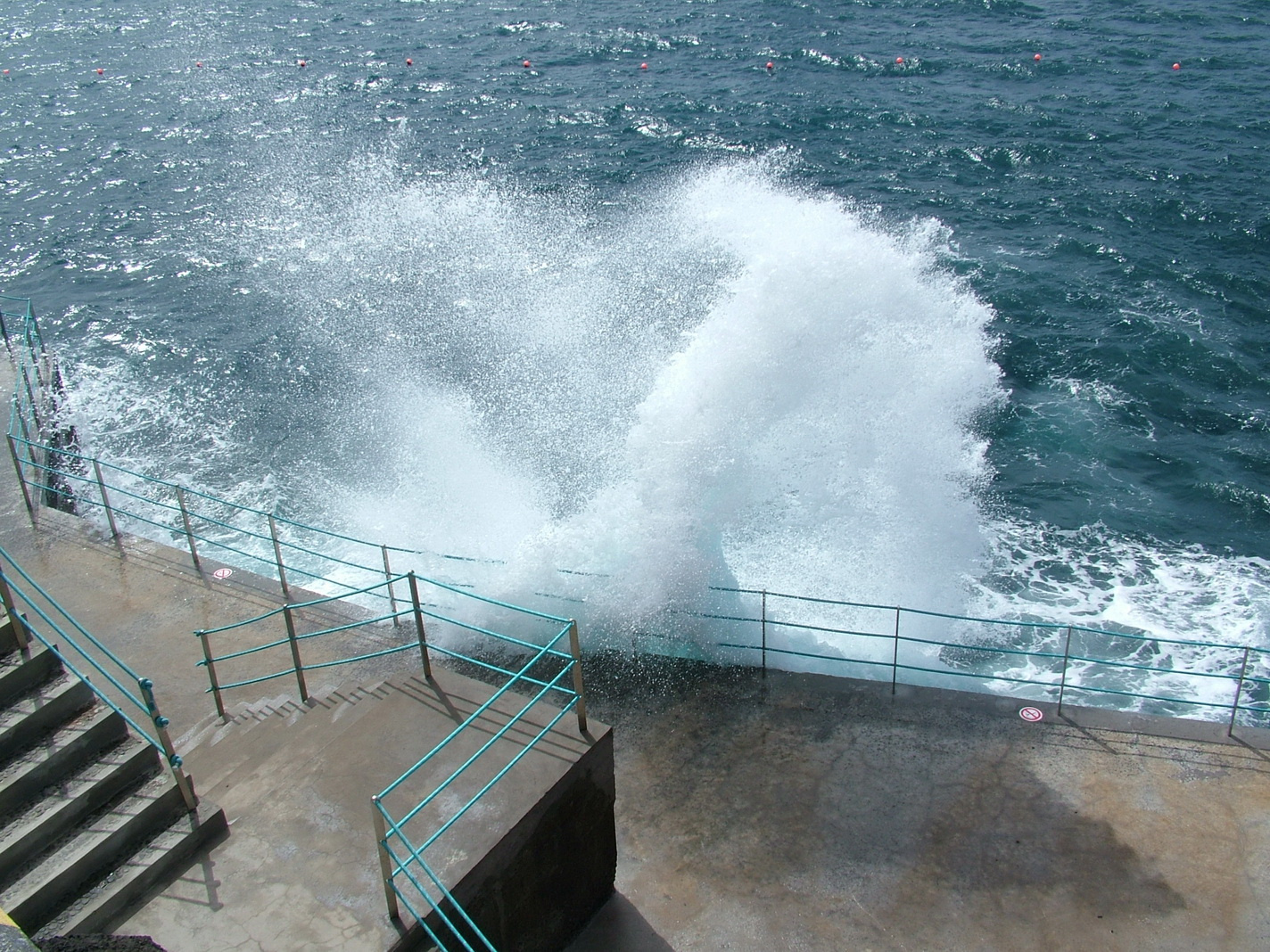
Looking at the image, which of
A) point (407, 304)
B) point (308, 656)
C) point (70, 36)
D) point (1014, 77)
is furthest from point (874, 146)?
point (70, 36)

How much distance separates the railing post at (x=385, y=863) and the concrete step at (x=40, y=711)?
116 inches

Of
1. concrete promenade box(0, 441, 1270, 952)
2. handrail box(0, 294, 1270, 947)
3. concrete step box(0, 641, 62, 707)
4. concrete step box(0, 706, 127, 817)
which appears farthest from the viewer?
handrail box(0, 294, 1270, 947)

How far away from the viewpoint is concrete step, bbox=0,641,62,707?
307 inches

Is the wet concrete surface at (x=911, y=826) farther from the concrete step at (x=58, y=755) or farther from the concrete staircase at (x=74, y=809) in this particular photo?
the concrete step at (x=58, y=755)

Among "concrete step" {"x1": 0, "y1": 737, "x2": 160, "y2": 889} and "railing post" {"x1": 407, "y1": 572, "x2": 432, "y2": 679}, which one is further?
"railing post" {"x1": 407, "y1": 572, "x2": 432, "y2": 679}

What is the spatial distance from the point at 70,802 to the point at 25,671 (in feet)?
3.84

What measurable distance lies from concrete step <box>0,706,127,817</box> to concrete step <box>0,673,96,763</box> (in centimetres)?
8

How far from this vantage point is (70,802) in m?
7.44

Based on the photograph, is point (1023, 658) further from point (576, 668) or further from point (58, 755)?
point (58, 755)

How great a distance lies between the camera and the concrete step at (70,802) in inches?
278

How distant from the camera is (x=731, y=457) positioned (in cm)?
1889

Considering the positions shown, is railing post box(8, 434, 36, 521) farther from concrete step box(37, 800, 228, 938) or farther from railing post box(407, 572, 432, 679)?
concrete step box(37, 800, 228, 938)

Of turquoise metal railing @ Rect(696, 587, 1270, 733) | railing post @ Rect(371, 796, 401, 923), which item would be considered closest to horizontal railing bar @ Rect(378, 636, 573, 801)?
railing post @ Rect(371, 796, 401, 923)

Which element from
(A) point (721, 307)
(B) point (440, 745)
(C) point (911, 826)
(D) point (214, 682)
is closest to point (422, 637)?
(B) point (440, 745)
